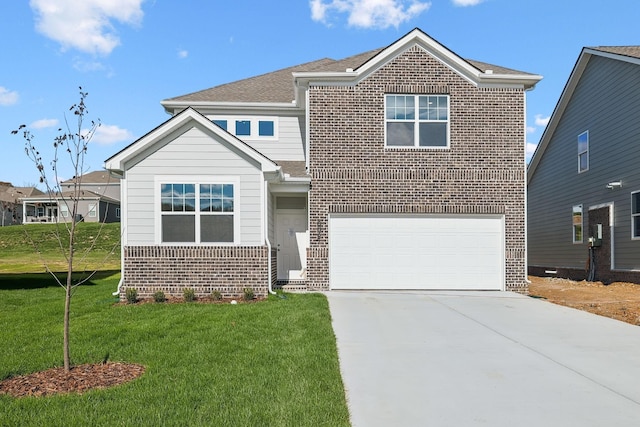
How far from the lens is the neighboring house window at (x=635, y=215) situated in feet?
54.7

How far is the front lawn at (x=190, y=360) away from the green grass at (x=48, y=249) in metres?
15.5

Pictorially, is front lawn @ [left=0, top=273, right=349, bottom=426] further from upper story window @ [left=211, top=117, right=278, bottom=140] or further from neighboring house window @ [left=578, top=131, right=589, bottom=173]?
neighboring house window @ [left=578, top=131, right=589, bottom=173]

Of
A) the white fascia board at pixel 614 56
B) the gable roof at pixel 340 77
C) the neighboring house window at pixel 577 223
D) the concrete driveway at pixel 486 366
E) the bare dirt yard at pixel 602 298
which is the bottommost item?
the bare dirt yard at pixel 602 298

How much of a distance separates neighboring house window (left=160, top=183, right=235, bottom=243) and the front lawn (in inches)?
74.3

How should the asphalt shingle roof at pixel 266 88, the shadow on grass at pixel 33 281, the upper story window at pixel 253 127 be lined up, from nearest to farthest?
1. the asphalt shingle roof at pixel 266 88
2. the upper story window at pixel 253 127
3. the shadow on grass at pixel 33 281

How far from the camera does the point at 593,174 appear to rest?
19.6 meters

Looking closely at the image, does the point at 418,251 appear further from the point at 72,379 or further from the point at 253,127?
the point at 72,379

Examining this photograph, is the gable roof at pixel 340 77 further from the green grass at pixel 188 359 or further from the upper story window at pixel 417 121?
the green grass at pixel 188 359

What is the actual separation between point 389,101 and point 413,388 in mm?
10050

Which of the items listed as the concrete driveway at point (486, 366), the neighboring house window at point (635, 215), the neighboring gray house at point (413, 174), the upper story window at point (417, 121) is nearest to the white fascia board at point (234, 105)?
the neighboring gray house at point (413, 174)

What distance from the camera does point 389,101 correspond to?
46.9 ft

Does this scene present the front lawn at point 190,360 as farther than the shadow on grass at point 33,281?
No

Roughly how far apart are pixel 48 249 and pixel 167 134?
26.6 meters

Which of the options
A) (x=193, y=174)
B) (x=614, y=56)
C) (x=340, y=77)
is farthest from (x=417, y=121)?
(x=614, y=56)
